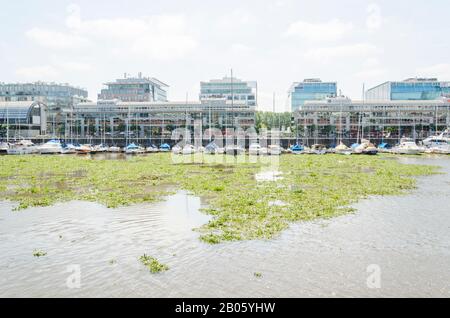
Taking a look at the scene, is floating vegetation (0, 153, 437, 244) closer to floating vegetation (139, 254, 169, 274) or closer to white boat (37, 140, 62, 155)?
floating vegetation (139, 254, 169, 274)

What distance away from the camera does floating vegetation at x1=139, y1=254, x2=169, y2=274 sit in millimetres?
13375

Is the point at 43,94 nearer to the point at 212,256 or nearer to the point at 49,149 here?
the point at 49,149

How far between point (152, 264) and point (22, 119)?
14911 cm

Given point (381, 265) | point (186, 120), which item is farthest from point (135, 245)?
point (186, 120)

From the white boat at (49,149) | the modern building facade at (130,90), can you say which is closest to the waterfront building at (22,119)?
the modern building facade at (130,90)

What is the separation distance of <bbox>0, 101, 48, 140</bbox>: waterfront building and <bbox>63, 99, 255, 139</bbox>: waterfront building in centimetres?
1055

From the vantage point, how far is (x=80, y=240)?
16.7 meters

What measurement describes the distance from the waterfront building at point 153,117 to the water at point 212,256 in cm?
12499

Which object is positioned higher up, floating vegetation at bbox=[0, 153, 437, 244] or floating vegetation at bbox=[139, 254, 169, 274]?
floating vegetation at bbox=[0, 153, 437, 244]

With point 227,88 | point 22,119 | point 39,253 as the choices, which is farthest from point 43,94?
point 39,253

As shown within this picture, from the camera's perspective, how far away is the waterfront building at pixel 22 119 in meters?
146

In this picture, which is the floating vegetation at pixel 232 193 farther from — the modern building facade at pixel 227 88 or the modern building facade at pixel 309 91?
the modern building facade at pixel 309 91

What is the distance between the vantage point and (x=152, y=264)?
45.2 feet

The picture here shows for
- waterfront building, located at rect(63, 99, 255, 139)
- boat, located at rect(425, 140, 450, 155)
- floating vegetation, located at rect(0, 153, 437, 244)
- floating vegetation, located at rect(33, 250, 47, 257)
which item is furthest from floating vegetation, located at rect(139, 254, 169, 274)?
waterfront building, located at rect(63, 99, 255, 139)
